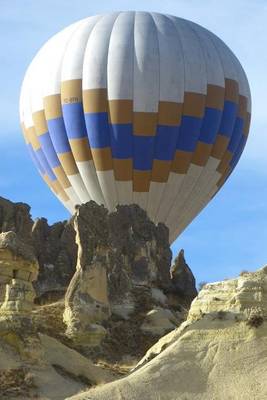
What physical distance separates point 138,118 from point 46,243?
22.8 feet

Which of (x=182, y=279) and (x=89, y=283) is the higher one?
(x=182, y=279)

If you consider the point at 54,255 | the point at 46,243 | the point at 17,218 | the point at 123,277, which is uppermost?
the point at 17,218

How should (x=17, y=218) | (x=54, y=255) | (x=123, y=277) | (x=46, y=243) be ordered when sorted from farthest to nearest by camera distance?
(x=46, y=243)
(x=54, y=255)
(x=17, y=218)
(x=123, y=277)

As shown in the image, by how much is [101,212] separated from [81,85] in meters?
9.00

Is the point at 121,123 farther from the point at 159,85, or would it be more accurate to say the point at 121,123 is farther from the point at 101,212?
the point at 101,212

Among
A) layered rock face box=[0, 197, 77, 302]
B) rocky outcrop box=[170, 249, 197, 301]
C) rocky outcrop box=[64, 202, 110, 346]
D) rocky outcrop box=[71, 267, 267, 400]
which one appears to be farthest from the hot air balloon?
rocky outcrop box=[71, 267, 267, 400]

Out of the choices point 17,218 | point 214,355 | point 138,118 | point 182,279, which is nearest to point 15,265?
point 214,355

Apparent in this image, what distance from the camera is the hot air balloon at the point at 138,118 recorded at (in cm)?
5691

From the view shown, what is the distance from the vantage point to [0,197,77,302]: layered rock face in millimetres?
52188

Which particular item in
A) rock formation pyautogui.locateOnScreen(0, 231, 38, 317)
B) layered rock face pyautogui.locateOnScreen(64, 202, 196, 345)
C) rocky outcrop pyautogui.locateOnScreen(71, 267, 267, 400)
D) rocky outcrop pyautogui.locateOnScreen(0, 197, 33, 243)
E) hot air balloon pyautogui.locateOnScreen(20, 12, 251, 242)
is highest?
hot air balloon pyautogui.locateOnScreen(20, 12, 251, 242)

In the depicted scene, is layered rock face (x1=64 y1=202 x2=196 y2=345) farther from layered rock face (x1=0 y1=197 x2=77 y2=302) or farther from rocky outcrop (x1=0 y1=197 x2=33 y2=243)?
rocky outcrop (x1=0 y1=197 x2=33 y2=243)

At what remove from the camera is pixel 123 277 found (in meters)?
49.1

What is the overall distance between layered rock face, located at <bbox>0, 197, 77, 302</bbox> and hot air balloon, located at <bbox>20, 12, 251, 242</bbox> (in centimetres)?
379

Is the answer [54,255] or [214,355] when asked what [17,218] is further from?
[214,355]
